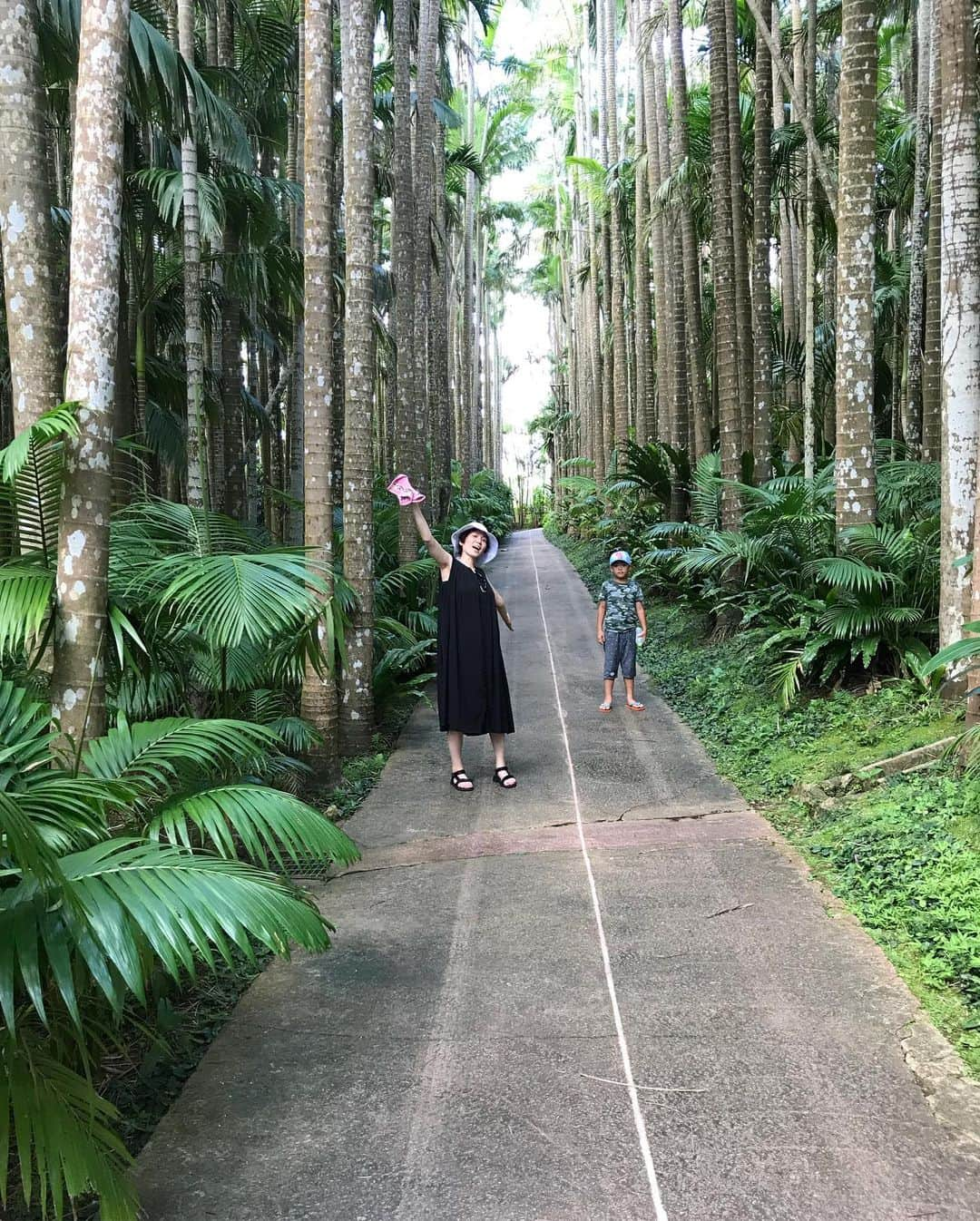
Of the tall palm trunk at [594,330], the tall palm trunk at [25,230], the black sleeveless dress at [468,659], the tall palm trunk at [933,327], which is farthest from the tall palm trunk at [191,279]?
the tall palm trunk at [594,330]

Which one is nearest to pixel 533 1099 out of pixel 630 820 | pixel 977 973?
pixel 977 973

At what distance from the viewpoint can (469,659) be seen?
23.3 ft

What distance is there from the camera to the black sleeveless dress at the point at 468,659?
7074 millimetres

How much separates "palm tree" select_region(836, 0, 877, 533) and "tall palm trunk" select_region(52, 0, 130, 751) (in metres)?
5.96

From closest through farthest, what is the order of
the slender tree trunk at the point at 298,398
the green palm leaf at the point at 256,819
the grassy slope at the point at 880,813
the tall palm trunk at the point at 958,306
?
the green palm leaf at the point at 256,819 < the grassy slope at the point at 880,813 < the tall palm trunk at the point at 958,306 < the slender tree trunk at the point at 298,398

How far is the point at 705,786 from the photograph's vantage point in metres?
7.12

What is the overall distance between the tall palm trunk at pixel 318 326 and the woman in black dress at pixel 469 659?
92cm

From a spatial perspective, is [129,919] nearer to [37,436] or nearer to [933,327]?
[37,436]

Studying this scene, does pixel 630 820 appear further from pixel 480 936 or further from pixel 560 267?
pixel 560 267

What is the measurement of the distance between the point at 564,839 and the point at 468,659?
Result: 1.61 metres

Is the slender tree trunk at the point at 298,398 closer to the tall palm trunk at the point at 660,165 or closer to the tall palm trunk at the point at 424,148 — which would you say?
the tall palm trunk at the point at 424,148

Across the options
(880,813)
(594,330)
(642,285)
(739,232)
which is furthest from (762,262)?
(594,330)

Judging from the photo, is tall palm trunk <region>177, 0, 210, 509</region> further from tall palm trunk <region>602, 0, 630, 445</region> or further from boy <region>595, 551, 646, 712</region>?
tall palm trunk <region>602, 0, 630, 445</region>

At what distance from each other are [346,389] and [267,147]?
921cm
